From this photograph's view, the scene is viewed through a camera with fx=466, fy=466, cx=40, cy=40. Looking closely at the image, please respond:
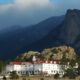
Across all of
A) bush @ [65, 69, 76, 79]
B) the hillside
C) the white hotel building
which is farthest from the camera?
the hillside

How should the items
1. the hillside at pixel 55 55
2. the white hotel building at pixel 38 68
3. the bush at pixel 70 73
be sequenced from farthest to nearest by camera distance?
the hillside at pixel 55 55, the white hotel building at pixel 38 68, the bush at pixel 70 73

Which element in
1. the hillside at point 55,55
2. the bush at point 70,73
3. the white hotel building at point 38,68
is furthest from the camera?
the hillside at point 55,55

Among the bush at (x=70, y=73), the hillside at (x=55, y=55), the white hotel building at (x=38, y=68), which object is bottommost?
the bush at (x=70, y=73)

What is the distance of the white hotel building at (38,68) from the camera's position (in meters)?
158

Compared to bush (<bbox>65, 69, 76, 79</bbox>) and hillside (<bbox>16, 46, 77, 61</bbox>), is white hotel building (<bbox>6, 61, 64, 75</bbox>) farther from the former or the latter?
hillside (<bbox>16, 46, 77, 61</bbox>)

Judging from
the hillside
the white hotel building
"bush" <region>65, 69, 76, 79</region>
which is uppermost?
the hillside

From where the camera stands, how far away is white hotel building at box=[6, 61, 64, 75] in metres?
158

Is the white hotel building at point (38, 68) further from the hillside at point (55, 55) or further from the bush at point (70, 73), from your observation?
the hillside at point (55, 55)

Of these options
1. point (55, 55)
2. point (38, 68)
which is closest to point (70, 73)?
point (38, 68)

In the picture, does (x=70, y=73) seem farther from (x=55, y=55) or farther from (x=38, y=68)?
(x=55, y=55)

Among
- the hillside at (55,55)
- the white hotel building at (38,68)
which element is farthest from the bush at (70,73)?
the hillside at (55,55)

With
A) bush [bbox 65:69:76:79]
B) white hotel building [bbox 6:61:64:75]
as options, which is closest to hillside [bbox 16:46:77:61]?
white hotel building [bbox 6:61:64:75]

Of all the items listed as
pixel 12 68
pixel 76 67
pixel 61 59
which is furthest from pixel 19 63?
pixel 76 67

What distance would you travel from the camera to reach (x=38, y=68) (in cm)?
15775
